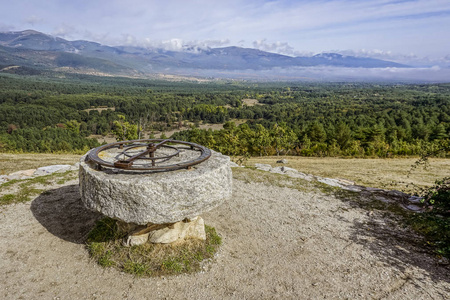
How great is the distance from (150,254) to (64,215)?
12.7 ft

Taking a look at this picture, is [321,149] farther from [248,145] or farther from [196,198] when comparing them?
[196,198]

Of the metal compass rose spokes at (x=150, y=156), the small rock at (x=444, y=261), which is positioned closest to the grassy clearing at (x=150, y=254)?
the metal compass rose spokes at (x=150, y=156)

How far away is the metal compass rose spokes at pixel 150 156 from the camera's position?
223 inches

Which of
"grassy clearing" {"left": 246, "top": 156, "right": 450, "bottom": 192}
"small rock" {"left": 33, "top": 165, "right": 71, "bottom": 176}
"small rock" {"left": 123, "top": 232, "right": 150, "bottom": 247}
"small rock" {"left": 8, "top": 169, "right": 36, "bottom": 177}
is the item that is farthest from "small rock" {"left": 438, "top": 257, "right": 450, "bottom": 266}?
"small rock" {"left": 8, "top": 169, "right": 36, "bottom": 177}

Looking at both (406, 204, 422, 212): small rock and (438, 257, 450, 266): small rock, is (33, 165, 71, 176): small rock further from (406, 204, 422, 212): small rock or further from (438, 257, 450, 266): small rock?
(406, 204, 422, 212): small rock

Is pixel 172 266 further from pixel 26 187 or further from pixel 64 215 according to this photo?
pixel 26 187

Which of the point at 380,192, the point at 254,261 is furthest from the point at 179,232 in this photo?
the point at 380,192

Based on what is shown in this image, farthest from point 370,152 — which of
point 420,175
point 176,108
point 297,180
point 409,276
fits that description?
point 176,108

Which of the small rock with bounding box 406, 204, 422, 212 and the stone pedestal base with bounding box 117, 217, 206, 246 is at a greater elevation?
the stone pedestal base with bounding box 117, 217, 206, 246

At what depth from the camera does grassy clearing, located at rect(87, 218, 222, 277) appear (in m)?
5.53

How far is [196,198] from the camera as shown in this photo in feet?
17.6

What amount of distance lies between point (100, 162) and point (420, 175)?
16917 millimetres

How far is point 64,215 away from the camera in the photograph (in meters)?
7.85

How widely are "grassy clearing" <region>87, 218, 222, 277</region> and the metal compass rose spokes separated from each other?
190 centimetres
